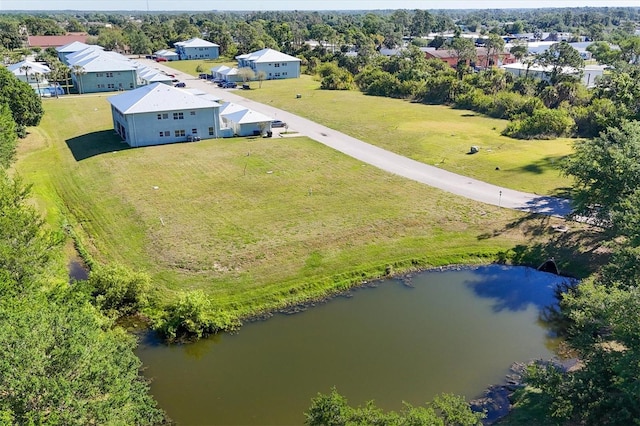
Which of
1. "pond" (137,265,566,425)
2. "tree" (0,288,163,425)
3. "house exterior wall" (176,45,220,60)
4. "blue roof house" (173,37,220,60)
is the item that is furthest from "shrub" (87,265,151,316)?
"house exterior wall" (176,45,220,60)

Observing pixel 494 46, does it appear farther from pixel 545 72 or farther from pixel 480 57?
pixel 545 72

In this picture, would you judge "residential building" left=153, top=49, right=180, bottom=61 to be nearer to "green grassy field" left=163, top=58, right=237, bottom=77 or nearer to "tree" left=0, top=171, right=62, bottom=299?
"green grassy field" left=163, top=58, right=237, bottom=77

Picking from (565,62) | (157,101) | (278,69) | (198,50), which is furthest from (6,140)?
(198,50)

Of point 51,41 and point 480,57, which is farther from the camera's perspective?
point 51,41

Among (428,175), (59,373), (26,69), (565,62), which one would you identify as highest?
(565,62)

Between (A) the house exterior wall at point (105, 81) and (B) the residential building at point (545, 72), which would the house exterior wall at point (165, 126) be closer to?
(A) the house exterior wall at point (105, 81)
